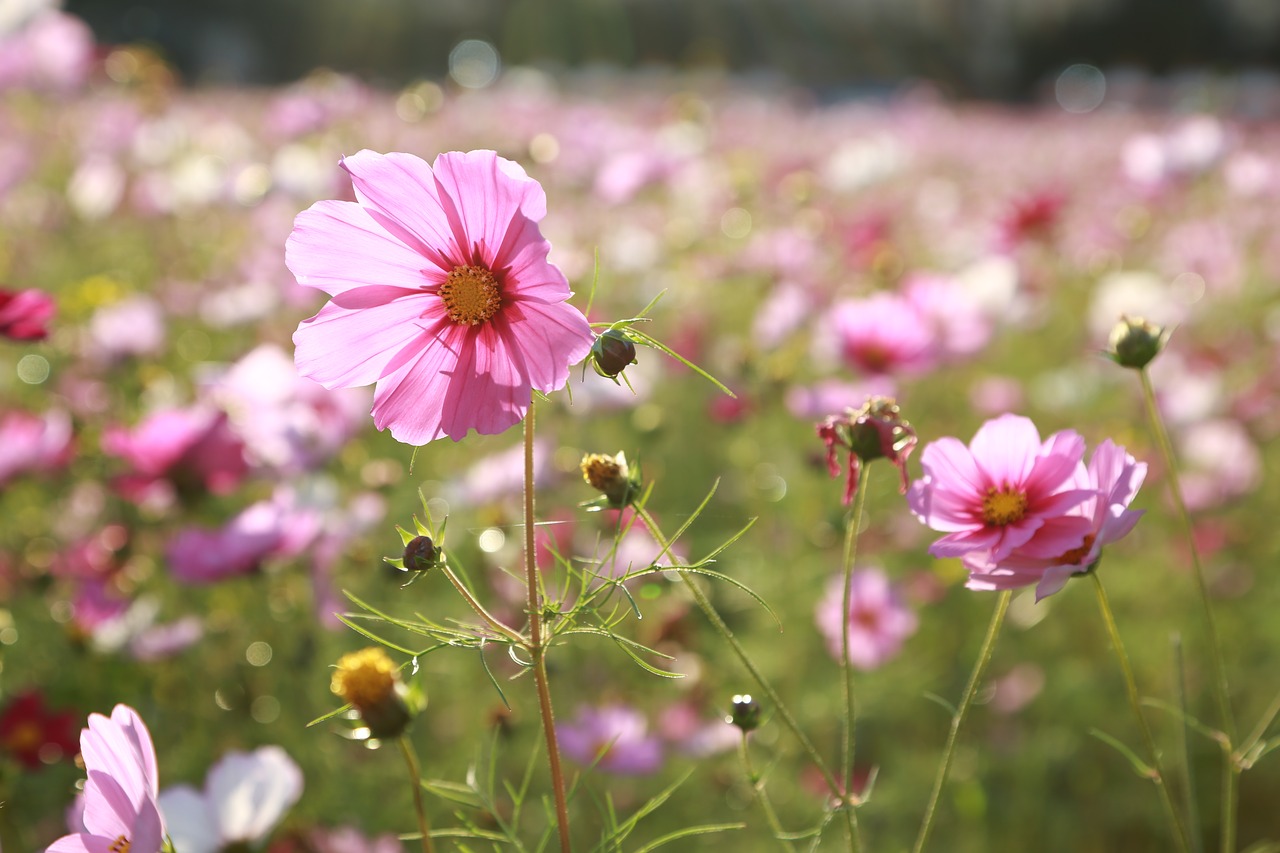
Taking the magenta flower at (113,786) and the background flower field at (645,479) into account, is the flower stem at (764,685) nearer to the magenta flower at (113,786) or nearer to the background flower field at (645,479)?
the background flower field at (645,479)

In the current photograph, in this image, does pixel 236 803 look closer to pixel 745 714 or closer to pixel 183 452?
pixel 745 714


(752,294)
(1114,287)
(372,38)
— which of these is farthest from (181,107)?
(372,38)

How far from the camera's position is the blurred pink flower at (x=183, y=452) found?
1.13 m

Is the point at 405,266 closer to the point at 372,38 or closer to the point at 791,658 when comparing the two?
the point at 791,658

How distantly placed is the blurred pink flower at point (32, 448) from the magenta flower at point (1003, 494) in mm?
1044

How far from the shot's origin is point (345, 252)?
1.63 feet

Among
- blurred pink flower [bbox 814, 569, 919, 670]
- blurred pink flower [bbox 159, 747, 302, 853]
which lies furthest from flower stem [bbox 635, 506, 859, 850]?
blurred pink flower [bbox 814, 569, 919, 670]

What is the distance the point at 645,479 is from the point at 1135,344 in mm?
1333

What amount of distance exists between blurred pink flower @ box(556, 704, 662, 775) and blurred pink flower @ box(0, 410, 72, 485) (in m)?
0.65

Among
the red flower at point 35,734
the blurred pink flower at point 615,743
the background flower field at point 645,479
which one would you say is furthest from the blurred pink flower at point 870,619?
the red flower at point 35,734

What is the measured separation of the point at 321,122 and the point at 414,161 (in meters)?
1.56

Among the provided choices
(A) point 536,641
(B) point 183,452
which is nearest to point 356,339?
(A) point 536,641

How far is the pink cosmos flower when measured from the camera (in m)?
0.47

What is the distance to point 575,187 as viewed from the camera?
2299 millimetres
